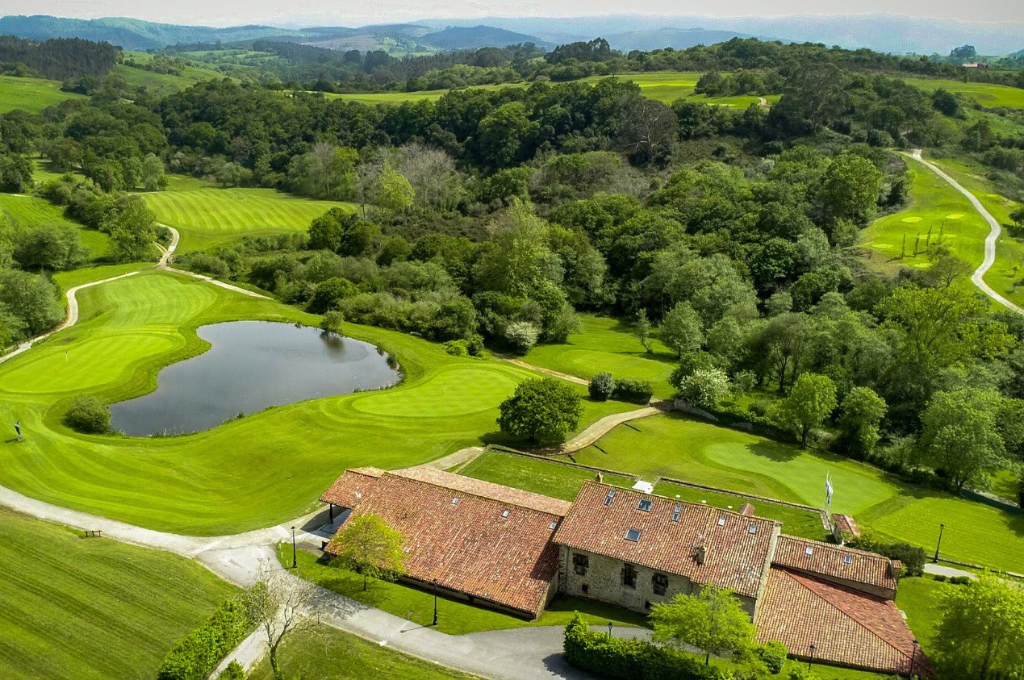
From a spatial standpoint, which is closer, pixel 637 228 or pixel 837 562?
pixel 837 562


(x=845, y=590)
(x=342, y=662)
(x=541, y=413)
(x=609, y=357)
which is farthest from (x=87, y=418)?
(x=845, y=590)

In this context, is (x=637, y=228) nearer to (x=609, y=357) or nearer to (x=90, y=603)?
(x=609, y=357)

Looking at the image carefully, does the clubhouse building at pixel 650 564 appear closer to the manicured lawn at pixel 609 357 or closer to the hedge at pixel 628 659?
the hedge at pixel 628 659

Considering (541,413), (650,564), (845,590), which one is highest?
(650,564)

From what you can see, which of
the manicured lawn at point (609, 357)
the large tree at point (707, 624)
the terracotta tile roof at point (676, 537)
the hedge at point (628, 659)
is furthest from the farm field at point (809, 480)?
the large tree at point (707, 624)

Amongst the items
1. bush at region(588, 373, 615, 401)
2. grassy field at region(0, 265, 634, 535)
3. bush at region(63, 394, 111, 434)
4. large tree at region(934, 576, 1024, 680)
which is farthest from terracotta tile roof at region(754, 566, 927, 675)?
bush at region(63, 394, 111, 434)
